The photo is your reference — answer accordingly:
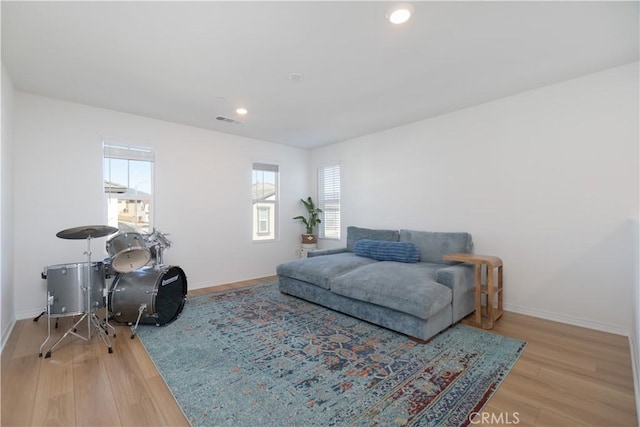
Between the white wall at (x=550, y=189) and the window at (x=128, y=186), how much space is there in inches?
155

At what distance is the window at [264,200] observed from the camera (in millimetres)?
5234

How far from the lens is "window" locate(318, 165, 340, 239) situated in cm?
553

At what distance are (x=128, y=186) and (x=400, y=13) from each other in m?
3.86

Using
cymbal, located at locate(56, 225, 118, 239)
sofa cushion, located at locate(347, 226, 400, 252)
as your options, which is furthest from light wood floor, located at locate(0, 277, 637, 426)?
sofa cushion, located at locate(347, 226, 400, 252)

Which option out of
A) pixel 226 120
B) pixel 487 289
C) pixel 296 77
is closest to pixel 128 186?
pixel 226 120

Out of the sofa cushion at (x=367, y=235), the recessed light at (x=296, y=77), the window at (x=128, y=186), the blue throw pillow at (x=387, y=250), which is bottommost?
the blue throw pillow at (x=387, y=250)

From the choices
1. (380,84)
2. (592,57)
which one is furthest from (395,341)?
(592,57)

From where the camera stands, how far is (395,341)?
2586mm

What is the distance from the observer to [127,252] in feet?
9.13

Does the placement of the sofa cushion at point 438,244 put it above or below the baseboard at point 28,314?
above

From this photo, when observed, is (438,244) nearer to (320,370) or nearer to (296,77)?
(320,370)

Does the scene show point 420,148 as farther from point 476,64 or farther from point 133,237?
point 133,237

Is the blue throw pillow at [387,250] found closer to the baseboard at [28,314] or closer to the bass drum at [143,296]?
the bass drum at [143,296]

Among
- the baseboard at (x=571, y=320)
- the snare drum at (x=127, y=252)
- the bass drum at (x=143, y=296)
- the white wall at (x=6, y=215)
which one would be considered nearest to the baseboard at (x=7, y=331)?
the white wall at (x=6, y=215)
